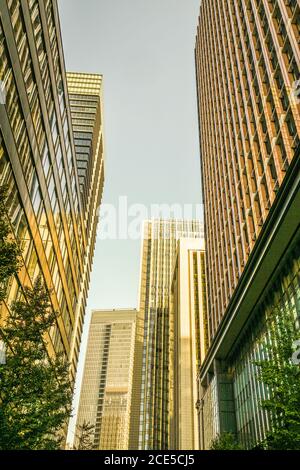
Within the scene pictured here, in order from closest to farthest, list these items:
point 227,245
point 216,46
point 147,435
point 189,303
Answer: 1. point 227,245
2. point 216,46
3. point 189,303
4. point 147,435

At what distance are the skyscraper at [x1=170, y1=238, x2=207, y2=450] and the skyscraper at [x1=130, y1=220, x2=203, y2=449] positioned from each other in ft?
78.7

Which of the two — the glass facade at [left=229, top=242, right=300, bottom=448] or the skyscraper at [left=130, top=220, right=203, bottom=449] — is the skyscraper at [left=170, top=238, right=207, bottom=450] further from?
the glass facade at [left=229, top=242, right=300, bottom=448]

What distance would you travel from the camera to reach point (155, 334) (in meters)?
154

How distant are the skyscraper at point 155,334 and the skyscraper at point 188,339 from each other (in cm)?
2399

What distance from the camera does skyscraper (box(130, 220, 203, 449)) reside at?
133m

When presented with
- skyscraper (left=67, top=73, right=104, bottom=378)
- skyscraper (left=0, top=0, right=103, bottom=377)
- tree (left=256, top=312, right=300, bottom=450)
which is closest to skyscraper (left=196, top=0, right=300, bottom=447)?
tree (left=256, top=312, right=300, bottom=450)

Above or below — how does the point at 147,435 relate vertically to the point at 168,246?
below

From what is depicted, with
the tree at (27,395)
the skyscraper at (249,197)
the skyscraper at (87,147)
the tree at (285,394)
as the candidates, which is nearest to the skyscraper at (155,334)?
the skyscraper at (87,147)

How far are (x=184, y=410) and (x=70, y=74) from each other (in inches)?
3173

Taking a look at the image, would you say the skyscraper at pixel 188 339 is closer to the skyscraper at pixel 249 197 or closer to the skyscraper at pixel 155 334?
the skyscraper at pixel 155 334
